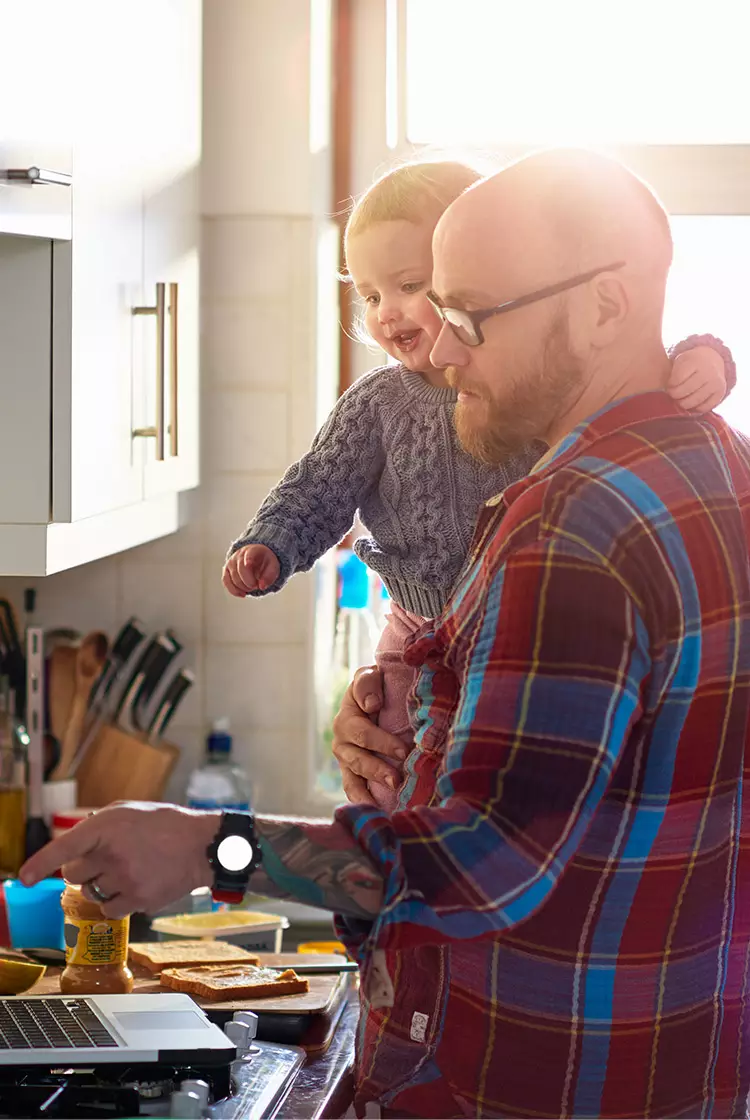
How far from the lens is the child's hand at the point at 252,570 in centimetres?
152

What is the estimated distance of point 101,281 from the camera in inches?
65.2

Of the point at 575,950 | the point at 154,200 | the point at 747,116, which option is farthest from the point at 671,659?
the point at 747,116

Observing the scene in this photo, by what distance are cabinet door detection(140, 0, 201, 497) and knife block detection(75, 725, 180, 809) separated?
16.9 inches

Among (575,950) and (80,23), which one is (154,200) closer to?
(80,23)

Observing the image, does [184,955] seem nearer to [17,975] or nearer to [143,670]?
[17,975]

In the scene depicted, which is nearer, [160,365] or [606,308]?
[606,308]

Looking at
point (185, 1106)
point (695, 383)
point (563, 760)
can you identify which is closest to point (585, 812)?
point (563, 760)

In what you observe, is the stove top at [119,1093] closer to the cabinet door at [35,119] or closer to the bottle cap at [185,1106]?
the bottle cap at [185,1106]

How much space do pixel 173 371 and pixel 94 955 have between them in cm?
76

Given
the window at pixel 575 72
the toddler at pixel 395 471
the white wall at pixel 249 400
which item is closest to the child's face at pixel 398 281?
the toddler at pixel 395 471

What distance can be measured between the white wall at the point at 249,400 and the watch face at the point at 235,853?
1354 mm

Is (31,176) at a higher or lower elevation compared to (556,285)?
higher

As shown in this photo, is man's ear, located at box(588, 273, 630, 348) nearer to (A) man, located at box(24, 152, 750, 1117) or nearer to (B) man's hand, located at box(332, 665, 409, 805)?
(A) man, located at box(24, 152, 750, 1117)

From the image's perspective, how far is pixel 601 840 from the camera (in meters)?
1.00
